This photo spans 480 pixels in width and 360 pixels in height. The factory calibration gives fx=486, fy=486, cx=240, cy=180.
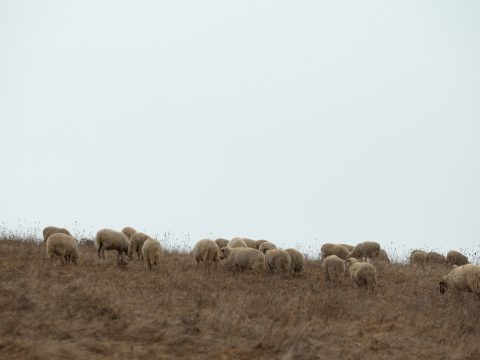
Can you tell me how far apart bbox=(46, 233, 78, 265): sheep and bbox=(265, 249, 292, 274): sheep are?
562 centimetres

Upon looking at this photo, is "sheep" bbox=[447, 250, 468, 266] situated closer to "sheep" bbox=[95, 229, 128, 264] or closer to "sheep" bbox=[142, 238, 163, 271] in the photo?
"sheep" bbox=[142, 238, 163, 271]

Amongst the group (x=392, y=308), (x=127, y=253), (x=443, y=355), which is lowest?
(x=443, y=355)

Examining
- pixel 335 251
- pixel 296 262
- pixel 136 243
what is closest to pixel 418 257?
pixel 335 251

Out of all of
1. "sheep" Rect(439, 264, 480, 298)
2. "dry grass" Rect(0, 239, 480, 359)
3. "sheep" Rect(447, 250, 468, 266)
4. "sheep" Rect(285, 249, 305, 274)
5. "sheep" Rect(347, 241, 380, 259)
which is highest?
"sheep" Rect(347, 241, 380, 259)

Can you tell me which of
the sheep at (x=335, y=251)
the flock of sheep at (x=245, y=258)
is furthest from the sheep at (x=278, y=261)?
the sheep at (x=335, y=251)

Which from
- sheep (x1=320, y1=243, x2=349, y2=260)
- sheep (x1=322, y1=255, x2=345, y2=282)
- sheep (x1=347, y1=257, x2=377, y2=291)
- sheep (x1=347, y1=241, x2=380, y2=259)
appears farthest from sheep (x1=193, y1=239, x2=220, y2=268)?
sheep (x1=347, y1=241, x2=380, y2=259)

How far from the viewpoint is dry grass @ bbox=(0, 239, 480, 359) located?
7.96 m

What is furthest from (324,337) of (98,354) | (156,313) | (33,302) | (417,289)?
(417,289)

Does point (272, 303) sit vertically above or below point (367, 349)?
above

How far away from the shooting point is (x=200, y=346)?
8211 mm

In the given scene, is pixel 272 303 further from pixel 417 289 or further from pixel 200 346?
pixel 417 289

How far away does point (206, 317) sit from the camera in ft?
30.5

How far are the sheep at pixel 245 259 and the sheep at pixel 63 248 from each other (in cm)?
457

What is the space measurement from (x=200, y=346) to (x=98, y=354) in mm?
1706
